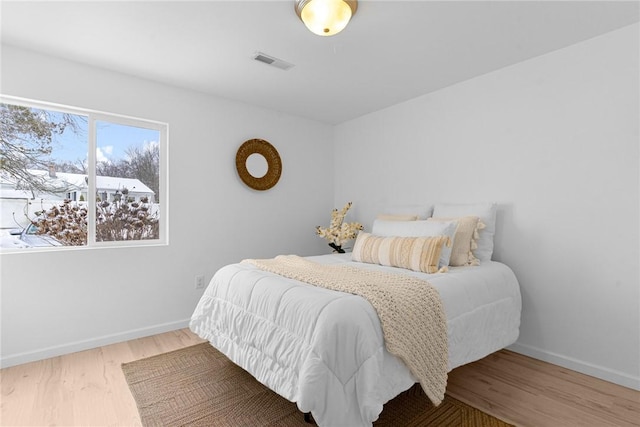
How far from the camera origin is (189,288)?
3.33 metres

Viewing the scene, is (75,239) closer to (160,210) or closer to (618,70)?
(160,210)

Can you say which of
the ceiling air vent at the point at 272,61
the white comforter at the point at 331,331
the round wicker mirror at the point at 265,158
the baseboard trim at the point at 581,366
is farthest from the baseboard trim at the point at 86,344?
the baseboard trim at the point at 581,366

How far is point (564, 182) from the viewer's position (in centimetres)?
247

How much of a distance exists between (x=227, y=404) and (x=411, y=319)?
119 cm

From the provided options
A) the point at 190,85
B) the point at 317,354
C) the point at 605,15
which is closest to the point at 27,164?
the point at 190,85

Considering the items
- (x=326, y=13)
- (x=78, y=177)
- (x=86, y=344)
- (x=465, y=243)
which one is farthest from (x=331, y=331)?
(x=78, y=177)

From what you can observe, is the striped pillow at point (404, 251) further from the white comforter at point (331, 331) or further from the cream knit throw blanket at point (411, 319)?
the cream knit throw blanket at point (411, 319)

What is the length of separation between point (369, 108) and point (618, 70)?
217 centimetres

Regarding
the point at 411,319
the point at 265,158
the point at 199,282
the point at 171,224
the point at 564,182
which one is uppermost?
the point at 265,158

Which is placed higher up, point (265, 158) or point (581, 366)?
point (265, 158)

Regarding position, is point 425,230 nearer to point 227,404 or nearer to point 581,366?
point 581,366

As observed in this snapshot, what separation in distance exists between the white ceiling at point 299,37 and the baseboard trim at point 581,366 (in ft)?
7.56

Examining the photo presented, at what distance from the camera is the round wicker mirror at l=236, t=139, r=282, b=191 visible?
3.63m

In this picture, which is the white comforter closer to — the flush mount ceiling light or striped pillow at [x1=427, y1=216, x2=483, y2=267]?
striped pillow at [x1=427, y1=216, x2=483, y2=267]
